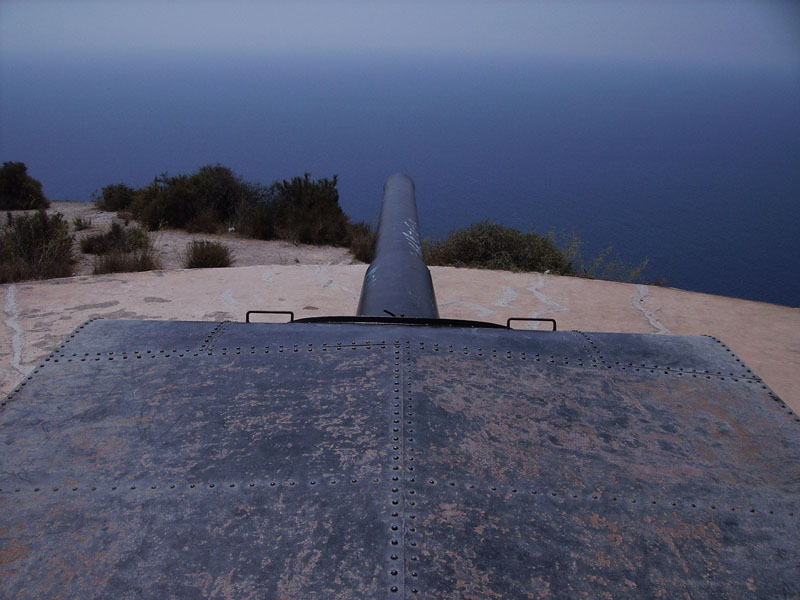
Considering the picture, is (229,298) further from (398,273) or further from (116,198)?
(116,198)

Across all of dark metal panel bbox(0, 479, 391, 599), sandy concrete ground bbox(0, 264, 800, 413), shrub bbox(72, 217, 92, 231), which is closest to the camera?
dark metal panel bbox(0, 479, 391, 599)

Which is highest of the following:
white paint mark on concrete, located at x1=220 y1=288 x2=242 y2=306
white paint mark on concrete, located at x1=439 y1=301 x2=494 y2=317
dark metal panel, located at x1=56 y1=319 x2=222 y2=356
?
dark metal panel, located at x1=56 y1=319 x2=222 y2=356

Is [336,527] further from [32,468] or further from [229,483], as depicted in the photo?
[32,468]

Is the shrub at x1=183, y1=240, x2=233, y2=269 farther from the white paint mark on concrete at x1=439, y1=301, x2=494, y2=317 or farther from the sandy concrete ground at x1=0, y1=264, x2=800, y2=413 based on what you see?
the white paint mark on concrete at x1=439, y1=301, x2=494, y2=317

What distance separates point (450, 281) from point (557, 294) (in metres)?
1.19

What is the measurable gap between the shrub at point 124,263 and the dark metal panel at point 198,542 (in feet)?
21.7

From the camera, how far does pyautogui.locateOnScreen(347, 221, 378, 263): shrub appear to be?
1005 centimetres

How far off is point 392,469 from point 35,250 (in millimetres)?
7736

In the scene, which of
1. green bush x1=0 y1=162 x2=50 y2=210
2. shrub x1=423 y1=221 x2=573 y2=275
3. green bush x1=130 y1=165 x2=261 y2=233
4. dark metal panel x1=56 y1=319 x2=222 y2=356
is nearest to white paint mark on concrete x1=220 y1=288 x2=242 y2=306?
shrub x1=423 y1=221 x2=573 y2=275

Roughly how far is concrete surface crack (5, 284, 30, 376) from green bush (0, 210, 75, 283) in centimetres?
53

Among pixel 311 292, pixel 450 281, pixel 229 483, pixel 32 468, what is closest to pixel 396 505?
pixel 229 483

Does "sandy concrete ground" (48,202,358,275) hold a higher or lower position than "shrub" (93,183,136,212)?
lower

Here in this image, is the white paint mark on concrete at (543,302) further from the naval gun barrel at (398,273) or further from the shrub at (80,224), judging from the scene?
the shrub at (80,224)

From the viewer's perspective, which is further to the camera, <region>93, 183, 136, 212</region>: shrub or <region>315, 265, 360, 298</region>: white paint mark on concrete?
<region>93, 183, 136, 212</region>: shrub
